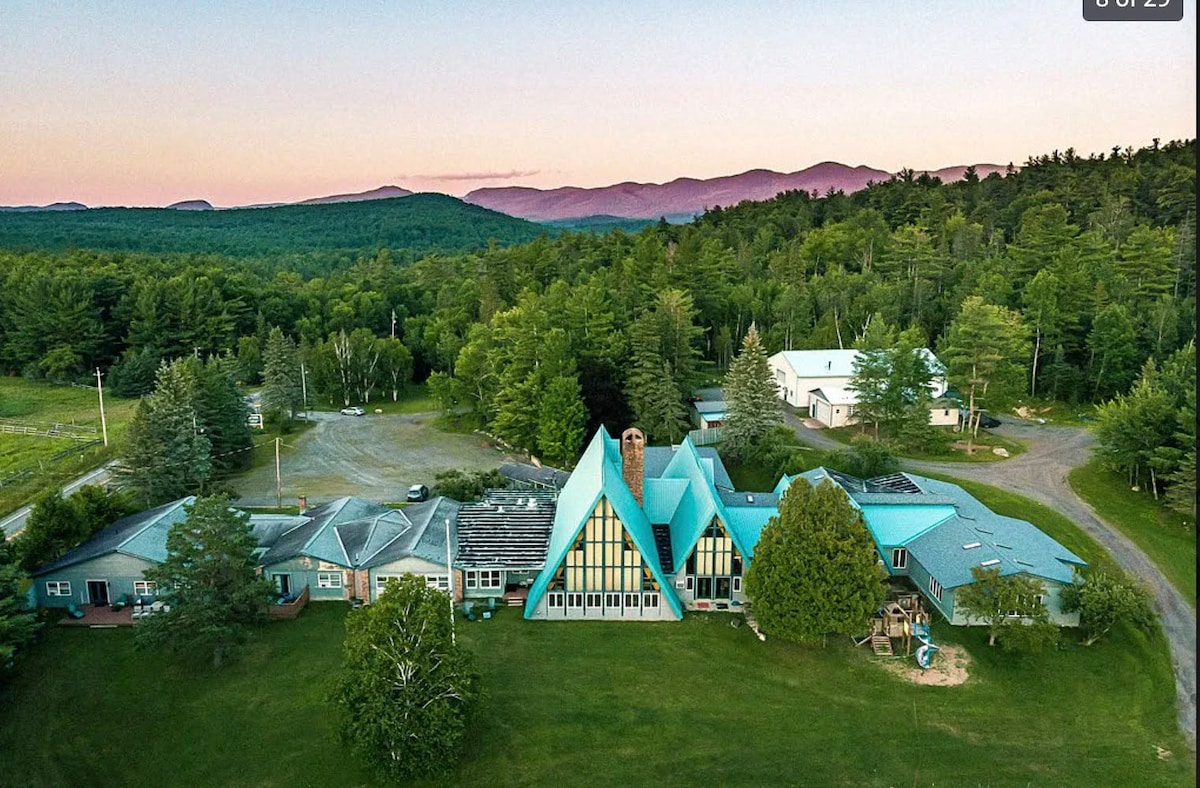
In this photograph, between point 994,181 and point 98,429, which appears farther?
point 994,181

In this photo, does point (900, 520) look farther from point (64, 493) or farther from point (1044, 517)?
point (64, 493)

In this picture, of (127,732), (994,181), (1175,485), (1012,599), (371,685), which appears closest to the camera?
(371,685)

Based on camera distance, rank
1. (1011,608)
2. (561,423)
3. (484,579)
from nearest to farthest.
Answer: (1011,608) → (484,579) → (561,423)

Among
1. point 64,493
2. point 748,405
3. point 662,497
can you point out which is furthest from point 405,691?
point 64,493

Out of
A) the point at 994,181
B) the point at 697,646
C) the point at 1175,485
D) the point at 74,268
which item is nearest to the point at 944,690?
the point at 697,646

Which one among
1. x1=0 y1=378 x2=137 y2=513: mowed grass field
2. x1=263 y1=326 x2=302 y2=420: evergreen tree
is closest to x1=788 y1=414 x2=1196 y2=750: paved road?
x1=263 y1=326 x2=302 y2=420: evergreen tree

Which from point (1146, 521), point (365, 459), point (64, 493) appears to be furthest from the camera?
point (365, 459)

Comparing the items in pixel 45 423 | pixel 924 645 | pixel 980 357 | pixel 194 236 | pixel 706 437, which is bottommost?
pixel 924 645

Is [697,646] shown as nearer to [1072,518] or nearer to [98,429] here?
[1072,518]
